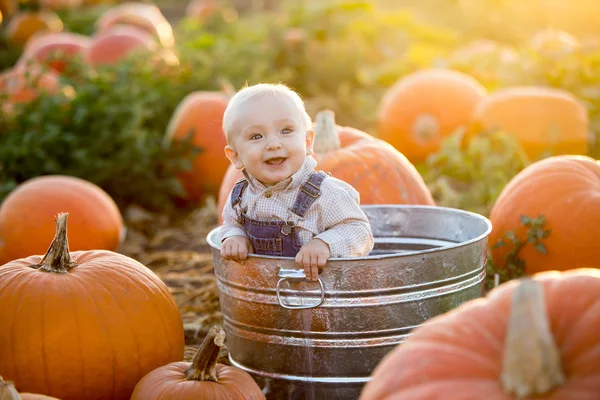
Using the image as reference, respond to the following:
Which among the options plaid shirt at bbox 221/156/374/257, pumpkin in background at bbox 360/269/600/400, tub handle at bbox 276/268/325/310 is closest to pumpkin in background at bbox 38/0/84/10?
plaid shirt at bbox 221/156/374/257

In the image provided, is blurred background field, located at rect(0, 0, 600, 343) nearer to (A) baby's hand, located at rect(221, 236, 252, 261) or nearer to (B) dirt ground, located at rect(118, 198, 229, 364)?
(B) dirt ground, located at rect(118, 198, 229, 364)

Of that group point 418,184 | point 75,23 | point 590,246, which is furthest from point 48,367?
point 75,23

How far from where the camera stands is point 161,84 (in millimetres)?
6910

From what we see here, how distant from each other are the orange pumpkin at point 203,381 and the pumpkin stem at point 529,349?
100 cm

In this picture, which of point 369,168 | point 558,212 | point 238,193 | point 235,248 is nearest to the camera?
point 235,248

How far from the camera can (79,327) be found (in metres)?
2.71

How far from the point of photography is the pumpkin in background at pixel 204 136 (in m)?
5.95

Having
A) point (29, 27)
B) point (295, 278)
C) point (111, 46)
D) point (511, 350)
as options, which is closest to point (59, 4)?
point (29, 27)

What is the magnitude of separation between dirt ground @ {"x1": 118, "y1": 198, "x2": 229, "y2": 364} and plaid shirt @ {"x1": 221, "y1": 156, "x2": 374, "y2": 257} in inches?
28.2

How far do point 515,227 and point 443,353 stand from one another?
1.91m

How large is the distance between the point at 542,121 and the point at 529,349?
13.9 ft

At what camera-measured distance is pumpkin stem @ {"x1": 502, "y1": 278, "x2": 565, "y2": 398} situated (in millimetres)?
1527

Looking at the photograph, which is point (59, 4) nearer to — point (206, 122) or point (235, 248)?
point (206, 122)

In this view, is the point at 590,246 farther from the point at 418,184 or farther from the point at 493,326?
the point at 493,326
